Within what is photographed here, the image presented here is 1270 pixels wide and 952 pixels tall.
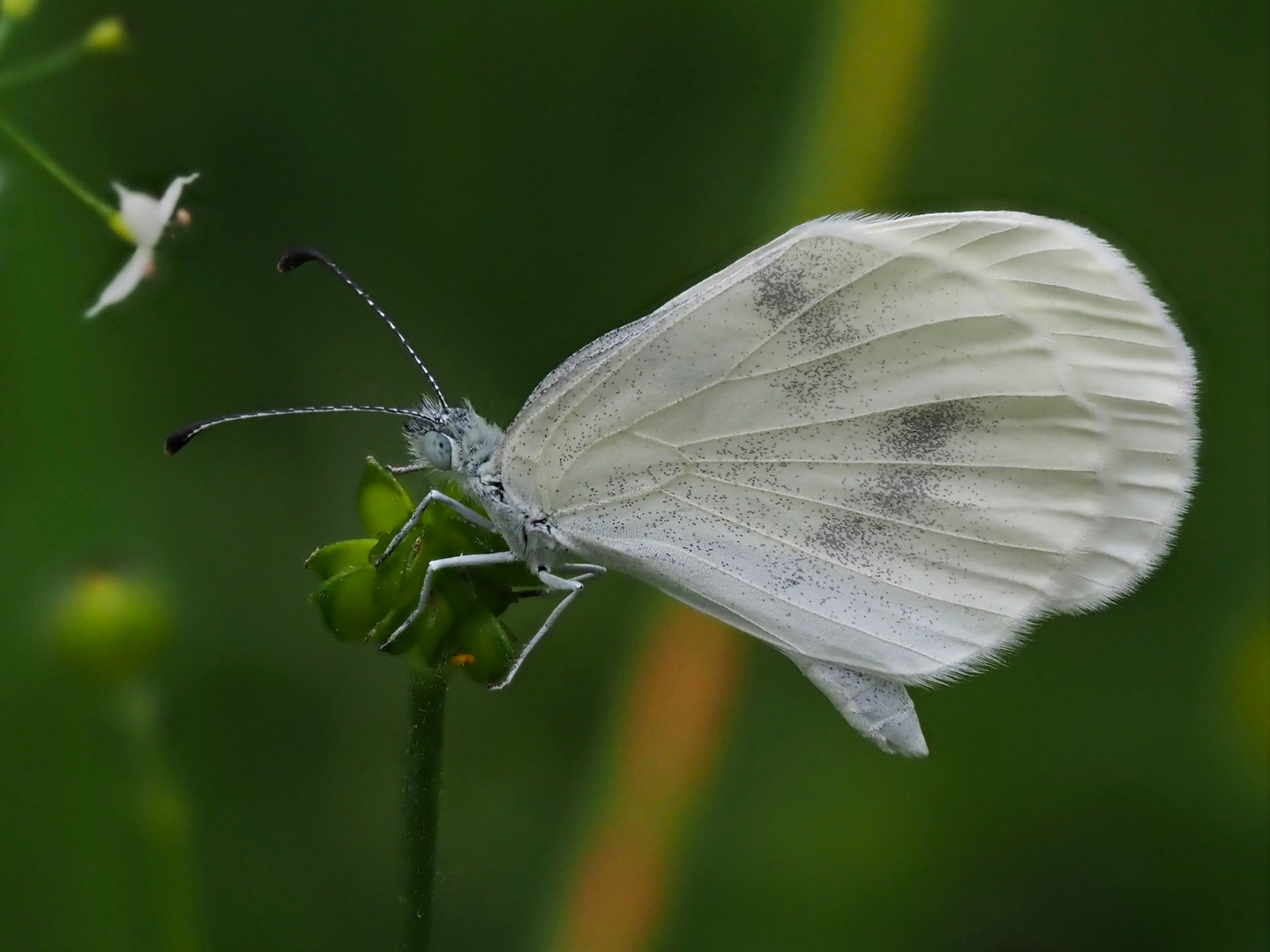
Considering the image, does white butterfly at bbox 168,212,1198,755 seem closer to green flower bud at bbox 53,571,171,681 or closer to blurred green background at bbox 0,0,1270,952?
green flower bud at bbox 53,571,171,681

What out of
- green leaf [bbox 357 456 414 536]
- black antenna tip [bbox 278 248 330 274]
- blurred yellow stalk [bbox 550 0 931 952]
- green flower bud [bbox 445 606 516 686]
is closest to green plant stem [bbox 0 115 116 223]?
black antenna tip [bbox 278 248 330 274]

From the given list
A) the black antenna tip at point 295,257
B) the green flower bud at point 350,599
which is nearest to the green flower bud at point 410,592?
the green flower bud at point 350,599

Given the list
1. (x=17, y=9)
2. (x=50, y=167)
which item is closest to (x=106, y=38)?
(x=17, y=9)

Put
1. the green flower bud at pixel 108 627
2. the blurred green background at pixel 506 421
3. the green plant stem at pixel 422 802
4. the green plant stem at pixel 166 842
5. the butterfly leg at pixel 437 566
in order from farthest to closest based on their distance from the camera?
the blurred green background at pixel 506 421 → the green flower bud at pixel 108 627 → the green plant stem at pixel 166 842 → the butterfly leg at pixel 437 566 → the green plant stem at pixel 422 802

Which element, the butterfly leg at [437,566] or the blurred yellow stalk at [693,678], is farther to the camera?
the blurred yellow stalk at [693,678]

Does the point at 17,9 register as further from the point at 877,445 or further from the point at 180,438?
the point at 877,445

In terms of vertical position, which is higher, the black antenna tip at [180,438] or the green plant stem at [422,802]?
the black antenna tip at [180,438]

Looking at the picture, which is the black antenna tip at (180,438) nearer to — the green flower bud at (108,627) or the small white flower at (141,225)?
the small white flower at (141,225)
